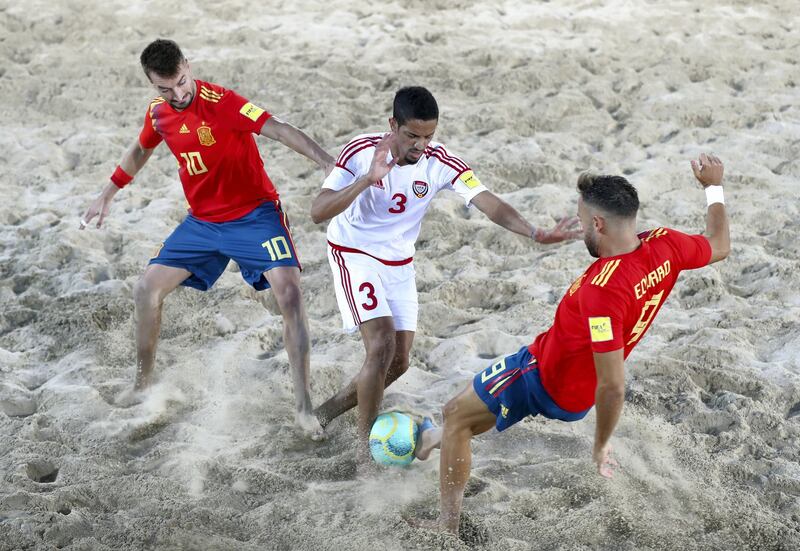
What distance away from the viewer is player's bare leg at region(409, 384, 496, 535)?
3576 mm

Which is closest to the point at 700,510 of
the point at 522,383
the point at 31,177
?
the point at 522,383

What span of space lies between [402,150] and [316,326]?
5.32 feet

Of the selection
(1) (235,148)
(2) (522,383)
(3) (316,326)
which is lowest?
(3) (316,326)

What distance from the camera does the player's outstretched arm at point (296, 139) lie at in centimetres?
445

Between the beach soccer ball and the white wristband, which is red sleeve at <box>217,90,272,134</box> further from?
the white wristband

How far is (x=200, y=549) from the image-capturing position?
3.62 m

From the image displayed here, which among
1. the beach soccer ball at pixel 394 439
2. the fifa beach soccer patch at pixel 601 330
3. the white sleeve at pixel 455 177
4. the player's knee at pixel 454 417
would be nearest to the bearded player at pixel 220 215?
the beach soccer ball at pixel 394 439

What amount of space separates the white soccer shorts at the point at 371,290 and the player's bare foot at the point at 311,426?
1.62 feet

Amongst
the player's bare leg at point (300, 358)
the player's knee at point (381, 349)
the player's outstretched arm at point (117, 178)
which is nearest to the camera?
the player's knee at point (381, 349)

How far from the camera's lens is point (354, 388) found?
4445mm

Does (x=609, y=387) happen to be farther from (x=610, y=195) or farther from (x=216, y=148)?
(x=216, y=148)

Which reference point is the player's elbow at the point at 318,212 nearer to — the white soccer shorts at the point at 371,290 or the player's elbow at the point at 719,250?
the white soccer shorts at the point at 371,290

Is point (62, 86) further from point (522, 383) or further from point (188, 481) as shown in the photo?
point (522, 383)

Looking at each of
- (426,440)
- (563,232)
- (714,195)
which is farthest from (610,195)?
(426,440)
